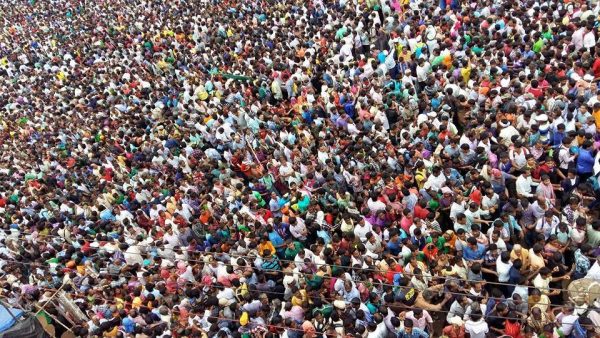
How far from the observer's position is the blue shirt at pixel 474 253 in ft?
20.4

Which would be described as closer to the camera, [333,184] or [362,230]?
[362,230]

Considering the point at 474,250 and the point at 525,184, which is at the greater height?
the point at 525,184

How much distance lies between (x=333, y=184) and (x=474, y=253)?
8.68ft

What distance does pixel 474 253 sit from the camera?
6242mm

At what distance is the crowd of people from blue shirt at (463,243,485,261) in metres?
0.02

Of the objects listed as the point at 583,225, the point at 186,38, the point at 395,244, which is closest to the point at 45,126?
the point at 186,38

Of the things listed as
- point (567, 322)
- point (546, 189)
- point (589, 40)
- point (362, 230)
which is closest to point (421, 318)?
point (567, 322)

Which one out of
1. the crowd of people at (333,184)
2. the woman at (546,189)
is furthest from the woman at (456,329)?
the woman at (546,189)

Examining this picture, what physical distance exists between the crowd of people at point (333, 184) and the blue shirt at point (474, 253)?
2 centimetres

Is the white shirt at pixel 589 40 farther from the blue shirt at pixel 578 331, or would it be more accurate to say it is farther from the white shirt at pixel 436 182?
the blue shirt at pixel 578 331

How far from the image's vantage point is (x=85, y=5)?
74.3 ft

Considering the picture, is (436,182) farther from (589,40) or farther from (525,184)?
(589,40)

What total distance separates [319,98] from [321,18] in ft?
14.2

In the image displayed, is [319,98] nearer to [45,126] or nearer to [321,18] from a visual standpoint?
[321,18]
